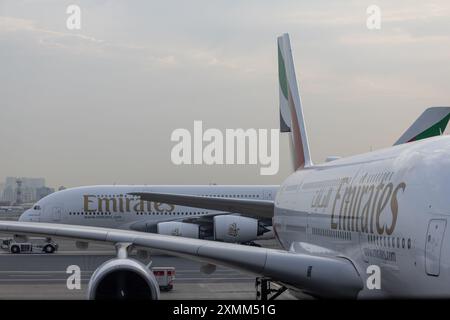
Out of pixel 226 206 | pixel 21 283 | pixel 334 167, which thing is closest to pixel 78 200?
pixel 21 283

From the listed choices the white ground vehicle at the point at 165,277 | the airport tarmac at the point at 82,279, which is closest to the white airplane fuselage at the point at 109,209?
the airport tarmac at the point at 82,279

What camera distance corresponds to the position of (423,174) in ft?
35.4

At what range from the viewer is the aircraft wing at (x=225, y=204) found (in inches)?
867

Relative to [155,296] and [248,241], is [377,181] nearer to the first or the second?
[155,296]

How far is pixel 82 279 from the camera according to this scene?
30.3m

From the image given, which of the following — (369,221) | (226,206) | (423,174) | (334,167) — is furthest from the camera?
(226,206)

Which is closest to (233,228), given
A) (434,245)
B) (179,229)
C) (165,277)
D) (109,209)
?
(179,229)

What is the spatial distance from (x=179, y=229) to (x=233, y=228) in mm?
2852

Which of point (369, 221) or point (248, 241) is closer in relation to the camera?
point (369, 221)

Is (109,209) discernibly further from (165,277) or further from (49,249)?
(165,277)

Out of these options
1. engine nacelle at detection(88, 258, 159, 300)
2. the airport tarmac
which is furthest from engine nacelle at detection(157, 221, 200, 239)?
engine nacelle at detection(88, 258, 159, 300)

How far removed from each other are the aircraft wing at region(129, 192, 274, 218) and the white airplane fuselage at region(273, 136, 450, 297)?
491 centimetres

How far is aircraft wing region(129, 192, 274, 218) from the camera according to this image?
72.3 feet

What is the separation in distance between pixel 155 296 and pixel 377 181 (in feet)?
12.3
